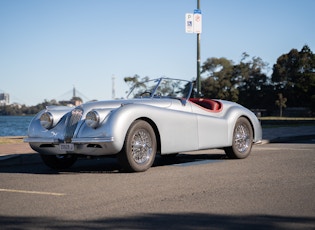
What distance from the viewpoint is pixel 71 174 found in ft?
23.8

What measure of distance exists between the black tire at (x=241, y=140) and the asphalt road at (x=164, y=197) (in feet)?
3.03

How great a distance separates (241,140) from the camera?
9.12 meters

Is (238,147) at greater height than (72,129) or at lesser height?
lesser

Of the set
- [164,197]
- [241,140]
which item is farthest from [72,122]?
[241,140]

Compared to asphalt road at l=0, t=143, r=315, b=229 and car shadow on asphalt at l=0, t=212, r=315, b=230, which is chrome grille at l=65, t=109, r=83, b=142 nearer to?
asphalt road at l=0, t=143, r=315, b=229

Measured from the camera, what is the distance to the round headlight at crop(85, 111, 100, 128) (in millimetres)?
6879

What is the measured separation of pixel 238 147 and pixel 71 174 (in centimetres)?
340

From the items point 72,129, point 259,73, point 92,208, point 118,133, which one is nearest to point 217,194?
point 92,208

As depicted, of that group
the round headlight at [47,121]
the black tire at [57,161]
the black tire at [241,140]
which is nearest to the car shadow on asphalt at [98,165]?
the black tire at [57,161]

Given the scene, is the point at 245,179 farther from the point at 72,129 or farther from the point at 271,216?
the point at 72,129

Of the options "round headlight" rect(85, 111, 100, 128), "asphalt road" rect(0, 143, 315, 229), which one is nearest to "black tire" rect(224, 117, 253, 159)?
"asphalt road" rect(0, 143, 315, 229)

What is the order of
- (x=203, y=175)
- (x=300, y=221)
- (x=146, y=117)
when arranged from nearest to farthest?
1. (x=300, y=221)
2. (x=203, y=175)
3. (x=146, y=117)

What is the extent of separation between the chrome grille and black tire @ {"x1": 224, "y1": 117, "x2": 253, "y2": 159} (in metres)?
3.11

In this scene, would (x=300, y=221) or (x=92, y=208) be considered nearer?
(x=300, y=221)
